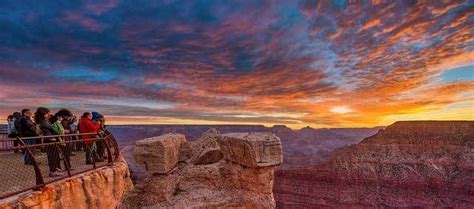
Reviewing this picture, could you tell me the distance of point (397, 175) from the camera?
187ft

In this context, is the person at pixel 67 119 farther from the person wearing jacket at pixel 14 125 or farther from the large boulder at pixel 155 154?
Answer: the large boulder at pixel 155 154

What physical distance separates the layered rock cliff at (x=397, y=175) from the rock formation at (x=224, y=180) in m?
45.2

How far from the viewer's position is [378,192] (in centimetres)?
5406

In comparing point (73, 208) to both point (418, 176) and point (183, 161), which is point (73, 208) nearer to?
point (183, 161)

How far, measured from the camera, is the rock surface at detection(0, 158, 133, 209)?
515cm

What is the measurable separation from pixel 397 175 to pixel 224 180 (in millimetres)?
53659

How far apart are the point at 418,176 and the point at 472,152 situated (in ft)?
34.9

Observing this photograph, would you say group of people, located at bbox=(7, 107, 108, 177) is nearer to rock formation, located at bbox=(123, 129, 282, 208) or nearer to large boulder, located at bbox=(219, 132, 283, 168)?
rock formation, located at bbox=(123, 129, 282, 208)

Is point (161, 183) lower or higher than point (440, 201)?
higher

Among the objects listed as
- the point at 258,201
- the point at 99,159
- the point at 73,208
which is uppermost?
the point at 99,159

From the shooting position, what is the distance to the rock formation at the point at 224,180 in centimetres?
1104

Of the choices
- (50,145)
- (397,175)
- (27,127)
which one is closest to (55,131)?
(27,127)

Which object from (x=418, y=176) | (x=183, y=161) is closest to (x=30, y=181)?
(x=183, y=161)

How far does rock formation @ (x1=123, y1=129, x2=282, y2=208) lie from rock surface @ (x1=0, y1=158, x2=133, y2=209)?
2213 millimetres
